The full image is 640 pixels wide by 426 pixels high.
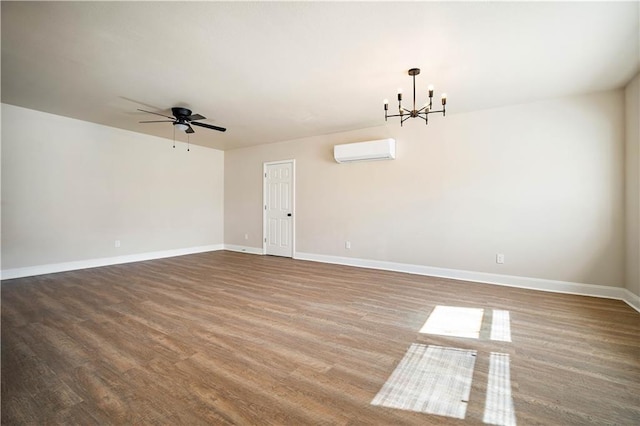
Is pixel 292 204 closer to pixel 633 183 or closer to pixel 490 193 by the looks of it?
pixel 490 193

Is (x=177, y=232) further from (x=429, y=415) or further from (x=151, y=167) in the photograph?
(x=429, y=415)

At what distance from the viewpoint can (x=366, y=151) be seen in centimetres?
506

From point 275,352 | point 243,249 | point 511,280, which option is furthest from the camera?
point 243,249

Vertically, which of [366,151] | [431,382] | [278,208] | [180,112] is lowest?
[431,382]

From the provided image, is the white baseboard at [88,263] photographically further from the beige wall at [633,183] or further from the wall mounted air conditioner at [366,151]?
the beige wall at [633,183]

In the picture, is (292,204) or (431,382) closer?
(431,382)

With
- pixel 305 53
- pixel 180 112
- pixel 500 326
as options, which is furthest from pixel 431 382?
pixel 180 112

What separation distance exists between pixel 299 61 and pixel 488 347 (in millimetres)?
3157

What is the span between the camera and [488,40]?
2543 millimetres

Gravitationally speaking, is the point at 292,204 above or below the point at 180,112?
below

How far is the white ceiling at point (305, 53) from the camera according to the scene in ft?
7.21

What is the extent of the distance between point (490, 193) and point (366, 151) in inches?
81.6

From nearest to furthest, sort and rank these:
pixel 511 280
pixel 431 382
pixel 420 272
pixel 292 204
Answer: pixel 431 382
pixel 511 280
pixel 420 272
pixel 292 204

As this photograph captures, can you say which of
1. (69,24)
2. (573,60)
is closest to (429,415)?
(573,60)
